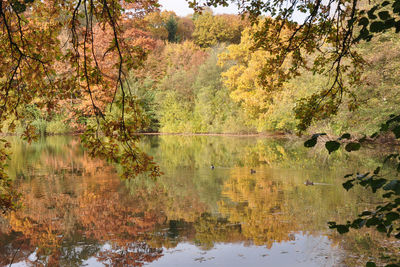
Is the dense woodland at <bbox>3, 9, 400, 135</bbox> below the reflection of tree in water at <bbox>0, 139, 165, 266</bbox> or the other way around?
the other way around

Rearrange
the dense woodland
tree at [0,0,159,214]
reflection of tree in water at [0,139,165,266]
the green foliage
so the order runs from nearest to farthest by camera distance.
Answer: tree at [0,0,159,214], reflection of tree in water at [0,139,165,266], the dense woodland, the green foliage

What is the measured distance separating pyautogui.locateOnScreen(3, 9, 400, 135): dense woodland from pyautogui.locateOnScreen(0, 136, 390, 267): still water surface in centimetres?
519

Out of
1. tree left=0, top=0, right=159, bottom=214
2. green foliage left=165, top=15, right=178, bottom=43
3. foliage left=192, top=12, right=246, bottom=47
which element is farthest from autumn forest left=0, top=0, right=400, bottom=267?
green foliage left=165, top=15, right=178, bottom=43

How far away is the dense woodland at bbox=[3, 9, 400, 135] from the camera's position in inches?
661

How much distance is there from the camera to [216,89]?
3481cm

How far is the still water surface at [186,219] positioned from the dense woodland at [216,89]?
519cm

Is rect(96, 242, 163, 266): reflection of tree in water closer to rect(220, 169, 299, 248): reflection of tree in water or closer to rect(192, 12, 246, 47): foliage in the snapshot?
rect(220, 169, 299, 248): reflection of tree in water

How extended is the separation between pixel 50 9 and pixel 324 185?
7.88 m

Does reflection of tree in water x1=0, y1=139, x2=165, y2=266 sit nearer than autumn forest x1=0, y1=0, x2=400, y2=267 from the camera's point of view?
No

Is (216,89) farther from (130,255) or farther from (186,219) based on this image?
(130,255)

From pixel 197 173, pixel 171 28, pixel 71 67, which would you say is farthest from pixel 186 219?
pixel 171 28

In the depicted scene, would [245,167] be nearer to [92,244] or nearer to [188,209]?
[188,209]

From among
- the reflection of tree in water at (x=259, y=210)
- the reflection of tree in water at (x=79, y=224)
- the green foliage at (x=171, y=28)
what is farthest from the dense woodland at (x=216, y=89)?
the reflection of tree in water at (x=79, y=224)

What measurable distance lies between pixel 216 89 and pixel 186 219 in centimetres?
2799
